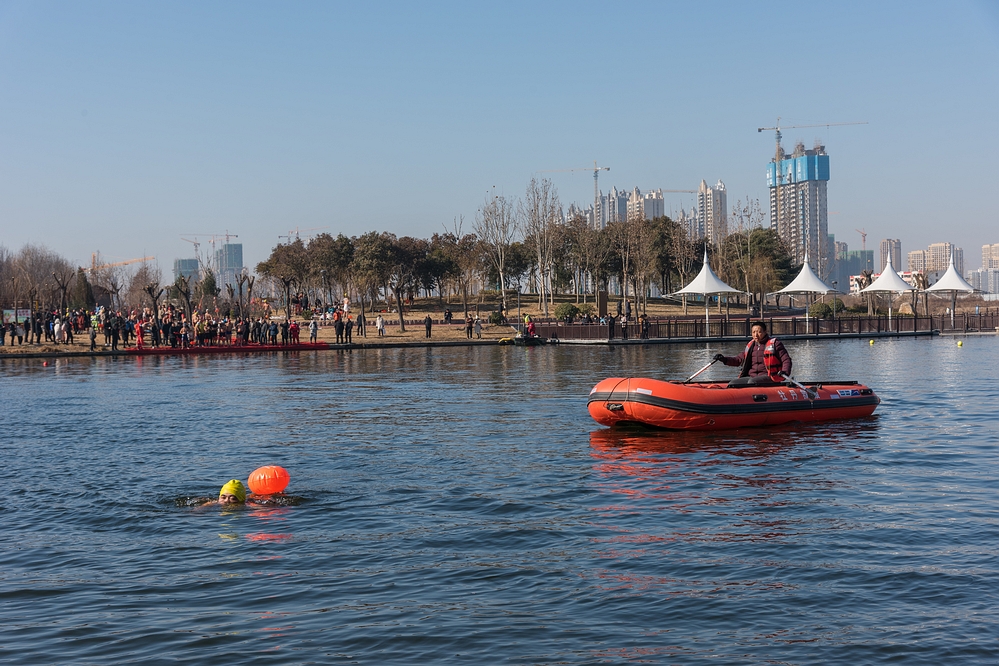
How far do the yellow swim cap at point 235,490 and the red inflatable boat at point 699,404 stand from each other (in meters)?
7.41

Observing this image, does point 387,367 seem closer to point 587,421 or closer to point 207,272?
point 587,421

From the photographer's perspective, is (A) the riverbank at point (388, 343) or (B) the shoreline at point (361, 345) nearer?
(B) the shoreline at point (361, 345)

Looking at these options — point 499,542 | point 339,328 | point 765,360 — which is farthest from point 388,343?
point 499,542

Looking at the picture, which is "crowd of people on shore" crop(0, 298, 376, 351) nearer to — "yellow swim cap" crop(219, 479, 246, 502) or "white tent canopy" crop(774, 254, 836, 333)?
"white tent canopy" crop(774, 254, 836, 333)

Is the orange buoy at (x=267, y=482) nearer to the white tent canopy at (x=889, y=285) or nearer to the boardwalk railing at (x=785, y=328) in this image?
the boardwalk railing at (x=785, y=328)

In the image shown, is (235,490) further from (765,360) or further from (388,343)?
(388,343)

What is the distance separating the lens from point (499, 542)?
973 centimetres

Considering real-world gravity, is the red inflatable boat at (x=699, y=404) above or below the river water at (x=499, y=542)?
above

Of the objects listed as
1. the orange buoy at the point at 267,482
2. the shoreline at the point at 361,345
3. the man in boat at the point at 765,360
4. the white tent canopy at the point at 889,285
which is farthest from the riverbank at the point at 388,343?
the orange buoy at the point at 267,482

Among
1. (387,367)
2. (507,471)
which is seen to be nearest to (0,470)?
(507,471)

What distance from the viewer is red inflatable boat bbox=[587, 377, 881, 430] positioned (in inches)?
661

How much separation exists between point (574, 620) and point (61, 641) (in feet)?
13.1

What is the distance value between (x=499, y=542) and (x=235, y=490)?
3901 mm

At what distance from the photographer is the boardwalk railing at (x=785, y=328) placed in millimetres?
53250
